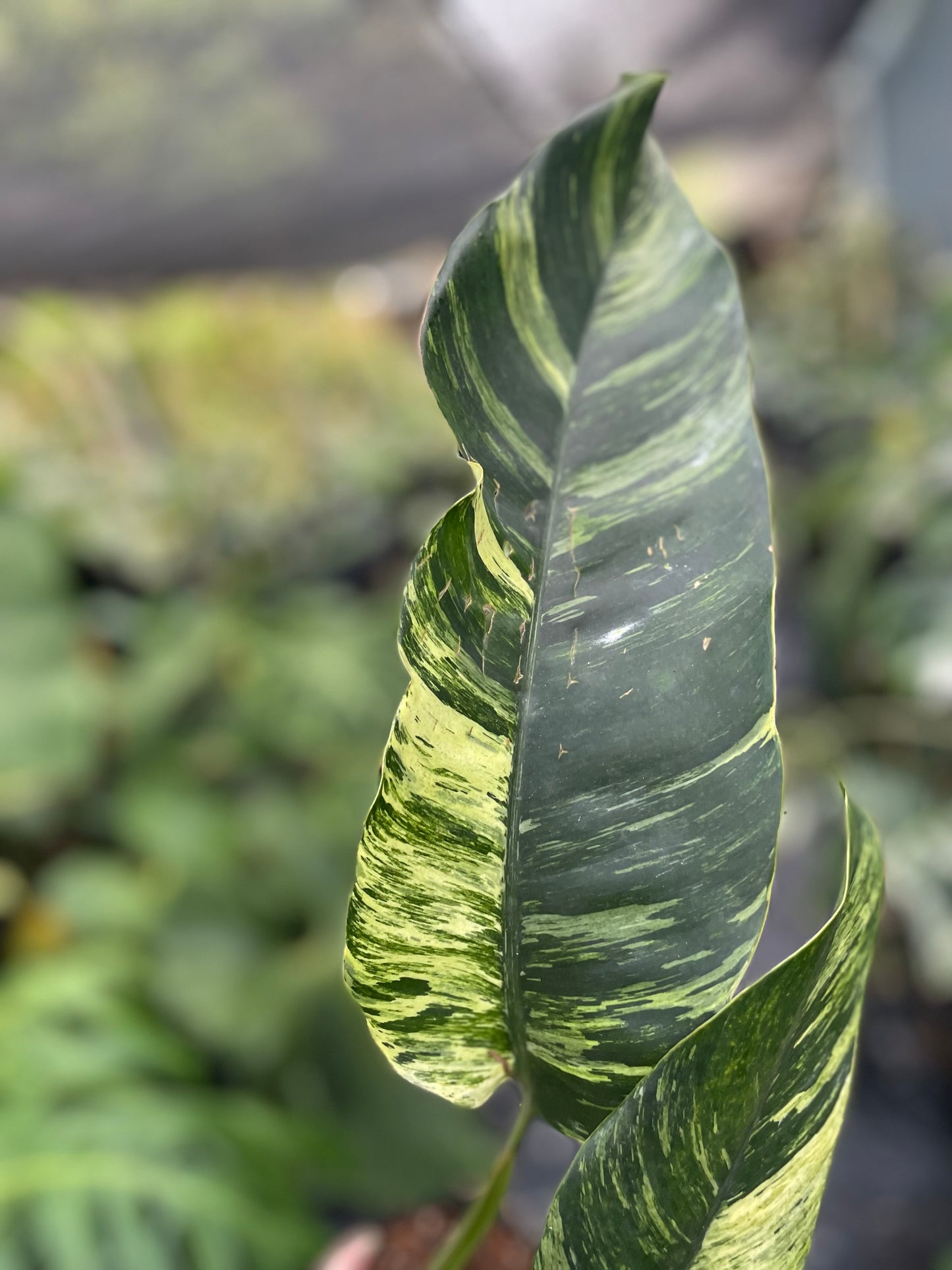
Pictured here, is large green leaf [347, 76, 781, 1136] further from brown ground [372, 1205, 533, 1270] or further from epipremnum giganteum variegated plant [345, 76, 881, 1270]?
brown ground [372, 1205, 533, 1270]

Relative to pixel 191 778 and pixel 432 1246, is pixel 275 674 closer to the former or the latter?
pixel 191 778

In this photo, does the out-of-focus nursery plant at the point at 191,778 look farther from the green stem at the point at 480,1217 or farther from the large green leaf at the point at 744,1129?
the large green leaf at the point at 744,1129

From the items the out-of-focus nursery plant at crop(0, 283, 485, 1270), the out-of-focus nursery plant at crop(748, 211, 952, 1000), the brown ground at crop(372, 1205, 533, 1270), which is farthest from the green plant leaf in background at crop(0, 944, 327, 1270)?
the out-of-focus nursery plant at crop(748, 211, 952, 1000)

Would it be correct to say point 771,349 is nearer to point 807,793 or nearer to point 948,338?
point 948,338

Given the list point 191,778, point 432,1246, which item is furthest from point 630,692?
point 191,778

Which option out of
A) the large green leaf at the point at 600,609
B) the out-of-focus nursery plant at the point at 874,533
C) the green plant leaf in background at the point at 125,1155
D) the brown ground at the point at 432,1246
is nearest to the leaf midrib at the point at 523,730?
the large green leaf at the point at 600,609
